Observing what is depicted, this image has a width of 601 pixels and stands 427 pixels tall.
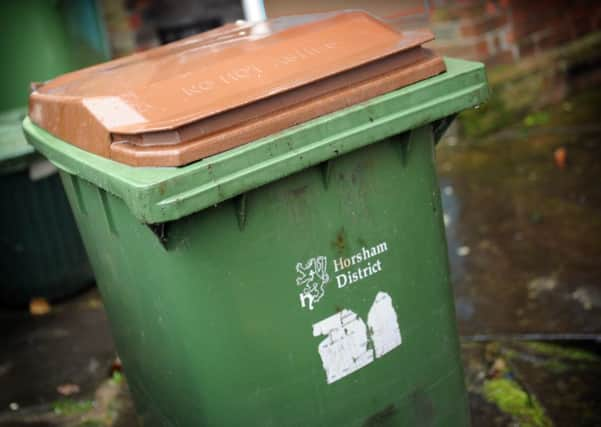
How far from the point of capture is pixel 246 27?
117 inches

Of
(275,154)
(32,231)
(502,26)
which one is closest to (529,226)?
(502,26)

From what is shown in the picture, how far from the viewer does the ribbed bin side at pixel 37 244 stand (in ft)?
14.6

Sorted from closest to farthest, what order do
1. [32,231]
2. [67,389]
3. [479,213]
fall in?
[67,389]
[32,231]
[479,213]

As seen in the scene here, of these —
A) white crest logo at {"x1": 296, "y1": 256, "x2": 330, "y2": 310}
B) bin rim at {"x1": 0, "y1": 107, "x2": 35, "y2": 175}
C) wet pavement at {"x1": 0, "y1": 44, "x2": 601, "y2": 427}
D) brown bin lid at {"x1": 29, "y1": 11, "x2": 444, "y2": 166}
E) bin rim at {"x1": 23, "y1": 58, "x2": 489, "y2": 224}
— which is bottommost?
wet pavement at {"x1": 0, "y1": 44, "x2": 601, "y2": 427}

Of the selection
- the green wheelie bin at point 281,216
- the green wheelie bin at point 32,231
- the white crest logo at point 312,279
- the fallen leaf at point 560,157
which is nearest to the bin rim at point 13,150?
the green wheelie bin at point 32,231

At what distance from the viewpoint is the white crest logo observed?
7.36ft

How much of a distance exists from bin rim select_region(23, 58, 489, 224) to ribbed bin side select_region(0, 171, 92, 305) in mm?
2127

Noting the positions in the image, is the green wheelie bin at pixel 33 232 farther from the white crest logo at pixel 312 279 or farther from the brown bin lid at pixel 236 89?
the white crest logo at pixel 312 279

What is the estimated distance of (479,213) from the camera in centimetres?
485

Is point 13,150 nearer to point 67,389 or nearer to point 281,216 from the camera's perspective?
point 67,389

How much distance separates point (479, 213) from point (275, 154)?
306 cm

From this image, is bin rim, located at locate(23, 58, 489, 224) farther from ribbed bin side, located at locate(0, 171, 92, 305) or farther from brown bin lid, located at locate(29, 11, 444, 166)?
ribbed bin side, located at locate(0, 171, 92, 305)

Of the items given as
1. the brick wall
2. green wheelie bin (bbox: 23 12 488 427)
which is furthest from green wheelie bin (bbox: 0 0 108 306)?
the brick wall

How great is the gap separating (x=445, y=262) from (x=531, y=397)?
1013 millimetres
